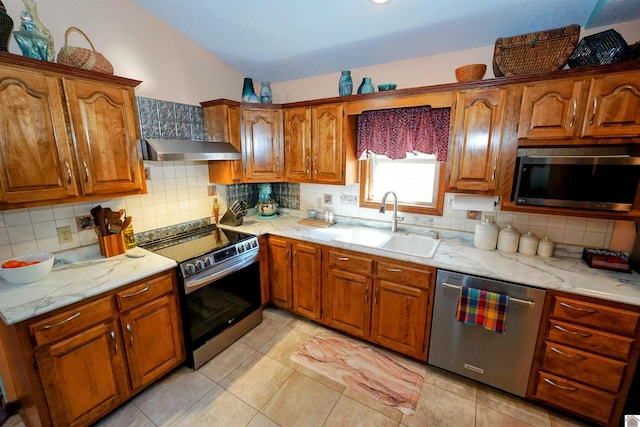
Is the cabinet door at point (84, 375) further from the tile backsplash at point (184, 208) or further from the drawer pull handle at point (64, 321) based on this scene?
the tile backsplash at point (184, 208)

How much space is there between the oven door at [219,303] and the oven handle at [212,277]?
16 millimetres

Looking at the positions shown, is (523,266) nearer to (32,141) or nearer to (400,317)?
(400,317)

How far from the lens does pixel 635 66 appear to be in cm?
148

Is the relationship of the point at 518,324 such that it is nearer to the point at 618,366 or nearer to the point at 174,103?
the point at 618,366

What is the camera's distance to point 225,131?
8.38 ft

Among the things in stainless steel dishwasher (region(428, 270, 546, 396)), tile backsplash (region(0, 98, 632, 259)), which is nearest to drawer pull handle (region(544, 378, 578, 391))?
stainless steel dishwasher (region(428, 270, 546, 396))

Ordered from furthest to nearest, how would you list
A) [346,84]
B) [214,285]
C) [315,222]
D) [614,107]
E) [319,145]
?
1. [315,222]
2. [319,145]
3. [346,84]
4. [214,285]
5. [614,107]

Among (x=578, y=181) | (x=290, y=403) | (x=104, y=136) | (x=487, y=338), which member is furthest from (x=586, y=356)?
(x=104, y=136)

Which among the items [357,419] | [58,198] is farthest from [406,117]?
[58,198]

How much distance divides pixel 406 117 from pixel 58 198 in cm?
250

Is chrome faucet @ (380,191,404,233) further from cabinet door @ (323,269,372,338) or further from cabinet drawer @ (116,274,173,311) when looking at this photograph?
cabinet drawer @ (116,274,173,311)

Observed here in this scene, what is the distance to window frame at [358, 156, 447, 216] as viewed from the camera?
7.95 feet

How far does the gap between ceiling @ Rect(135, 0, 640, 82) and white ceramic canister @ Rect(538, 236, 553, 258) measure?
144cm

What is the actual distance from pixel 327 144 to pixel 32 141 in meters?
1.99
